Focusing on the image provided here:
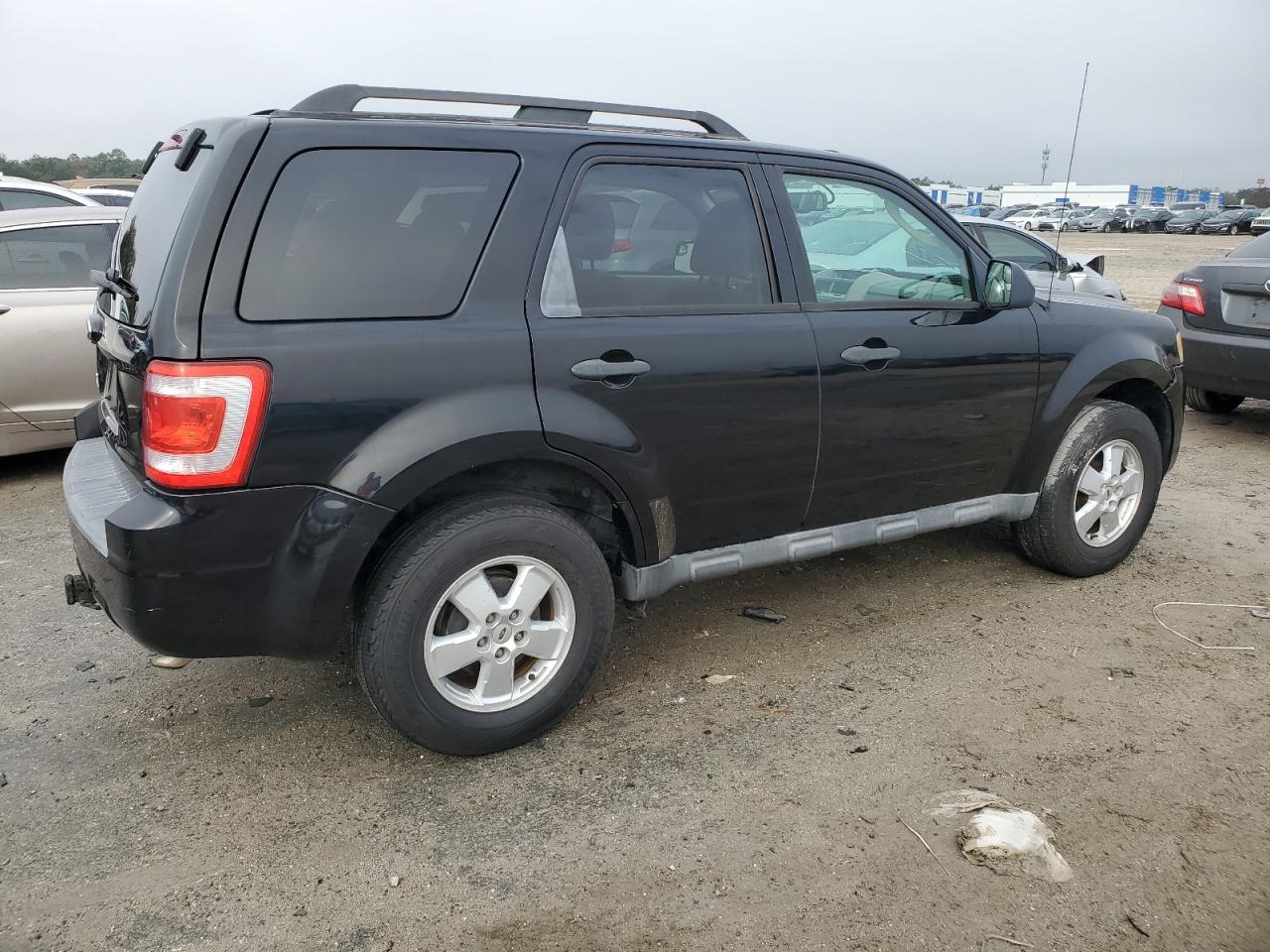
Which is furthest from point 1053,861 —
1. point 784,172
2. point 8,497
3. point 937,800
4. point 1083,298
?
point 8,497

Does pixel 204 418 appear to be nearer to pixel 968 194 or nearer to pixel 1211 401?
pixel 1211 401

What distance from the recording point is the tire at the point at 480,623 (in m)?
2.85

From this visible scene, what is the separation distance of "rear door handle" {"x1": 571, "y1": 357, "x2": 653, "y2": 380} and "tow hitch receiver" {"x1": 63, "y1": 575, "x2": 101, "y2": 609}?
1.60 m

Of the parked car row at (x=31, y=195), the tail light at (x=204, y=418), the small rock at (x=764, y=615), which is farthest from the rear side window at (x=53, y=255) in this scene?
the small rock at (x=764, y=615)

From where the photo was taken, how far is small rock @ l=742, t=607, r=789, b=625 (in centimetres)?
417

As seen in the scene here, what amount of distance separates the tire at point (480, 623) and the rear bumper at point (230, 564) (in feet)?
0.49

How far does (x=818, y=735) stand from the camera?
326cm

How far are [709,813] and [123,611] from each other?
1689 millimetres

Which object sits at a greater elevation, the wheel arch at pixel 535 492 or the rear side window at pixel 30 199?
the rear side window at pixel 30 199

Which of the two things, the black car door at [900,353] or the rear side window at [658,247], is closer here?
the rear side window at [658,247]

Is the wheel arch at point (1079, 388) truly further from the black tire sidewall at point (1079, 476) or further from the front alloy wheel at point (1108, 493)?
the front alloy wheel at point (1108, 493)

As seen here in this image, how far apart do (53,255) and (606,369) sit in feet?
15.0

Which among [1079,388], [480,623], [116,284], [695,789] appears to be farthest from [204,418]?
[1079,388]

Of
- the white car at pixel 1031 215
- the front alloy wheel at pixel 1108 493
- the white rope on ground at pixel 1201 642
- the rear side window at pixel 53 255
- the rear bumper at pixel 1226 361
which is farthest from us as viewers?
the white car at pixel 1031 215
